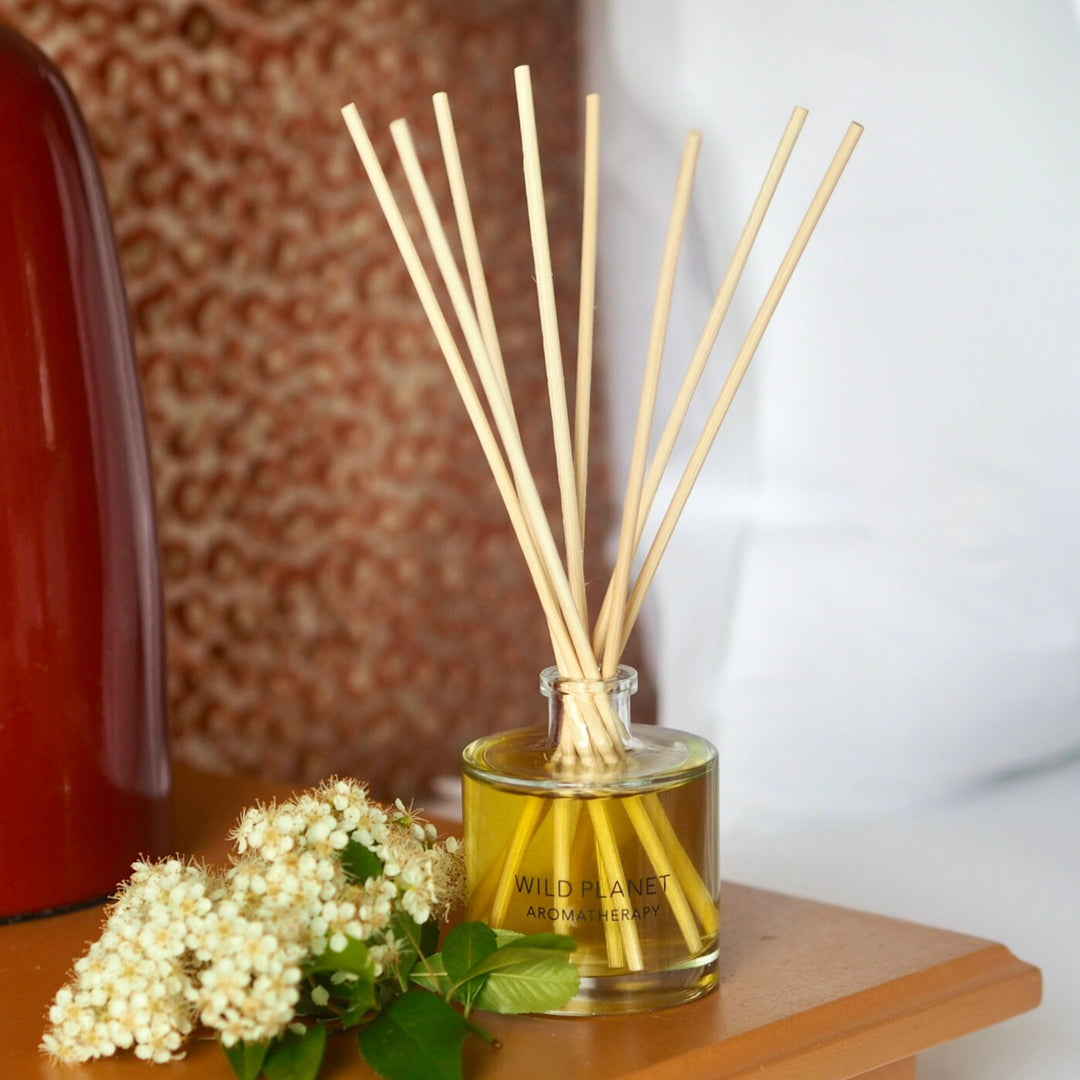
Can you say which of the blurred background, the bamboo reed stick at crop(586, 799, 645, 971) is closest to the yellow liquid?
the bamboo reed stick at crop(586, 799, 645, 971)

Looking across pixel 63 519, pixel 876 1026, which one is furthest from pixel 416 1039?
pixel 63 519

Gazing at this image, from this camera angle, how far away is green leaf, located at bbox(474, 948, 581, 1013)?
35cm

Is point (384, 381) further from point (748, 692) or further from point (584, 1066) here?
point (584, 1066)

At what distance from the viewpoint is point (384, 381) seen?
32.7 inches

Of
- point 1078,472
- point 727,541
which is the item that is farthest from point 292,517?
point 1078,472

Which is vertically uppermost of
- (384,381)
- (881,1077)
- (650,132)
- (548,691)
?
(650,132)

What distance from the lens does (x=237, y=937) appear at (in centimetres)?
32

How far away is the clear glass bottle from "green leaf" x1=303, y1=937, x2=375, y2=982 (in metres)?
0.05

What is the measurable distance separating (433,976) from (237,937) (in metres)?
0.06

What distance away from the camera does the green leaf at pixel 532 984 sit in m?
0.35

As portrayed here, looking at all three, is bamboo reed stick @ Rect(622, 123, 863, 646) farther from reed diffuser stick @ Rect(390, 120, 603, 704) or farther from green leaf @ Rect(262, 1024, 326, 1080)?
green leaf @ Rect(262, 1024, 326, 1080)

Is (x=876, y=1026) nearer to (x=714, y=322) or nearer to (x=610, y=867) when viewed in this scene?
(x=610, y=867)

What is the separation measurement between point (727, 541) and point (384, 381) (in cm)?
24

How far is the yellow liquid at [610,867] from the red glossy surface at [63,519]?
0.58ft
